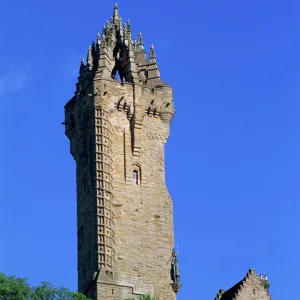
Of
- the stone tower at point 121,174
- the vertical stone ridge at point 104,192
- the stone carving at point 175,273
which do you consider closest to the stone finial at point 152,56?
the stone tower at point 121,174

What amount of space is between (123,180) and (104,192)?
5.25 feet

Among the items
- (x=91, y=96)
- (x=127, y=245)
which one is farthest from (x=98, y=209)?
(x=91, y=96)

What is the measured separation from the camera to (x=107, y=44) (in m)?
76.6

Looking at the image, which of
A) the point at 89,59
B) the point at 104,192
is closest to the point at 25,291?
the point at 104,192

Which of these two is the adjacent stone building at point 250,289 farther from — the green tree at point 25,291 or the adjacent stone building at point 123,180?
the green tree at point 25,291

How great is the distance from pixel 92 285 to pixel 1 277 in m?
9.57

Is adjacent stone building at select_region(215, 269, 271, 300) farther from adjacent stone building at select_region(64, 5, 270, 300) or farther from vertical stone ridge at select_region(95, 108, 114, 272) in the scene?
vertical stone ridge at select_region(95, 108, 114, 272)

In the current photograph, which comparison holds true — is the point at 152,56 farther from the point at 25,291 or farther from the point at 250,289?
the point at 25,291

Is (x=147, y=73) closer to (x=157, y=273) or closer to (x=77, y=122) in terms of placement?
(x=77, y=122)

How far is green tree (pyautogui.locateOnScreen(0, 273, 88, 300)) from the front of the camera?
58688mm

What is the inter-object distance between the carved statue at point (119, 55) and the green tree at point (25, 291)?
759 inches

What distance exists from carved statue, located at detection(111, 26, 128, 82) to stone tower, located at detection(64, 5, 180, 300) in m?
0.06

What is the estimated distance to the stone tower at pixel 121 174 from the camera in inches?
2724

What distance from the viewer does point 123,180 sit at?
71500 millimetres
